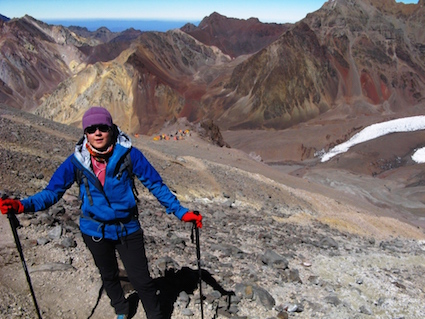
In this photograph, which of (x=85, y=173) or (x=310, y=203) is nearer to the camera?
(x=85, y=173)

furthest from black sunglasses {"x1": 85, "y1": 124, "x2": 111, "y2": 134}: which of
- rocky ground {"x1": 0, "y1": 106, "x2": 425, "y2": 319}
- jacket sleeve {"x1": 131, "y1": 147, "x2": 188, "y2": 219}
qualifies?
rocky ground {"x1": 0, "y1": 106, "x2": 425, "y2": 319}

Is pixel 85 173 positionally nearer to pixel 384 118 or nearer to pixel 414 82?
pixel 384 118

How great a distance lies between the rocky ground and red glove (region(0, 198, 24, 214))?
1.09m

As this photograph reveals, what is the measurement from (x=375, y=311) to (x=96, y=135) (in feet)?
14.3

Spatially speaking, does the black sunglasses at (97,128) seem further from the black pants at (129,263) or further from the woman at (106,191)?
the black pants at (129,263)

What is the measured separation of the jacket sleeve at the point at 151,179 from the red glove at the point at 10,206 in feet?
3.07

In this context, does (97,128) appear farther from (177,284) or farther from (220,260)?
(220,260)

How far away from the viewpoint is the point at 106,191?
125 inches

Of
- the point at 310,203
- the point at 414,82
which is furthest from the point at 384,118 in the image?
the point at 310,203

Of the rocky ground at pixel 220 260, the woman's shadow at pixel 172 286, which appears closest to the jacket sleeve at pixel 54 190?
the rocky ground at pixel 220 260

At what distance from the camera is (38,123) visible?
1317 cm

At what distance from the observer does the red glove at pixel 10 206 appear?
10.2 ft

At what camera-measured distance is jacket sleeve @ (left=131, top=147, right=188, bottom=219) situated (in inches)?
126

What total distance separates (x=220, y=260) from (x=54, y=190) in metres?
3.10
